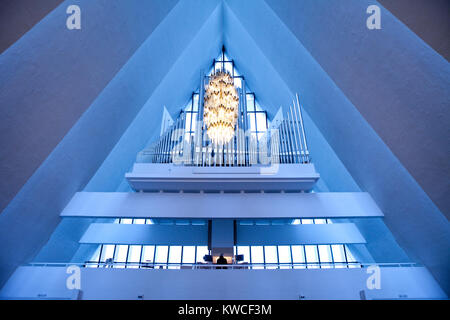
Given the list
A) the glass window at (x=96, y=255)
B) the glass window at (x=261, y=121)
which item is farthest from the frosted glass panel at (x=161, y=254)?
the glass window at (x=261, y=121)

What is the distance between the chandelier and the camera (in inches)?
217

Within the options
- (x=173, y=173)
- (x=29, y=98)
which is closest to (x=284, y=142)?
(x=173, y=173)

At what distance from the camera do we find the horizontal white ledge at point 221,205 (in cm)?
553

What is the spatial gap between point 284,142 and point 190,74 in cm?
547

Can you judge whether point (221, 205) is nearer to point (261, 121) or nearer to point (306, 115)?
point (306, 115)

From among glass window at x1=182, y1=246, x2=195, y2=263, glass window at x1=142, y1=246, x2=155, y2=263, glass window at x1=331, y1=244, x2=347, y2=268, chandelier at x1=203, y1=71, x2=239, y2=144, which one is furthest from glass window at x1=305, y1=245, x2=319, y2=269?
chandelier at x1=203, y1=71, x2=239, y2=144

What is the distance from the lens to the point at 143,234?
7500mm

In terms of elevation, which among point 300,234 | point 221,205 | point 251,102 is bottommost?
point 221,205

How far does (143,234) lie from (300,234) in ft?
14.9

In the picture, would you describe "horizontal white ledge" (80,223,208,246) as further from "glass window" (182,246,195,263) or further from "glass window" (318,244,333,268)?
"glass window" (318,244,333,268)

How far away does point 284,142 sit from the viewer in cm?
660

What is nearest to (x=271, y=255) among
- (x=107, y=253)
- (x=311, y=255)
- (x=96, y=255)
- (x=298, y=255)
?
(x=298, y=255)

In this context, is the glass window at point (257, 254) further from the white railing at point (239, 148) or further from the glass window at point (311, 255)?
the white railing at point (239, 148)
